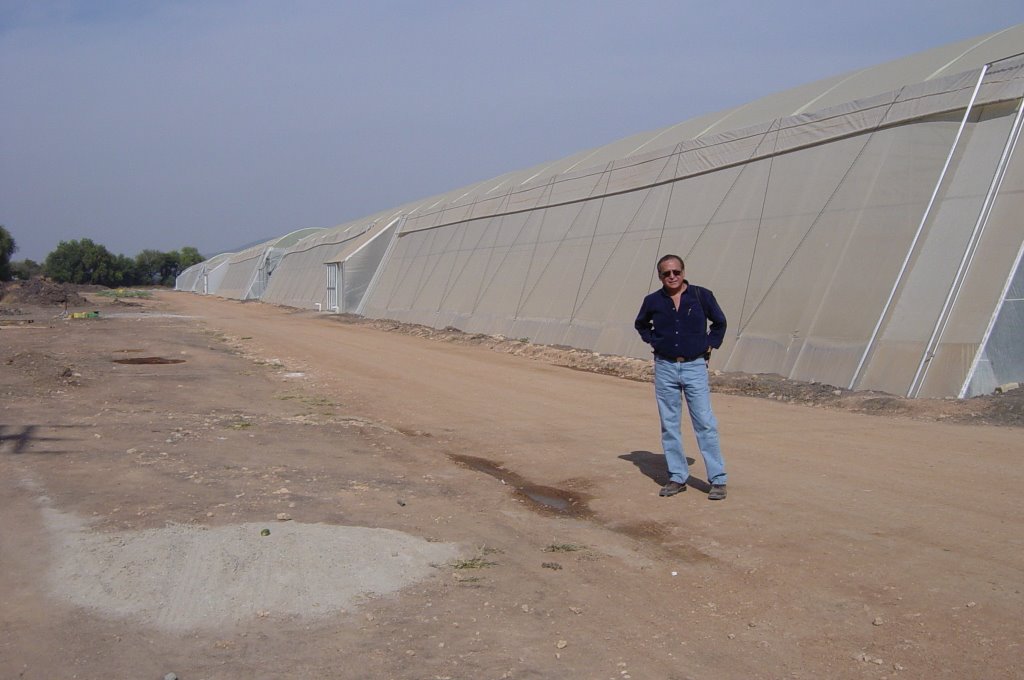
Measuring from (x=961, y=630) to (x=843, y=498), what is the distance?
2.36 m

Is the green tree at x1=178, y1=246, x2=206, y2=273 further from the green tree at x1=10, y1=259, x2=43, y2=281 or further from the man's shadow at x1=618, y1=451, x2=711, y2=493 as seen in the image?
the man's shadow at x1=618, y1=451, x2=711, y2=493

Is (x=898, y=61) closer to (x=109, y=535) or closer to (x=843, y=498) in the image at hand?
(x=843, y=498)

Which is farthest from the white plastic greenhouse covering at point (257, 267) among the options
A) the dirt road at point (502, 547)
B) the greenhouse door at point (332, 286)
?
the dirt road at point (502, 547)

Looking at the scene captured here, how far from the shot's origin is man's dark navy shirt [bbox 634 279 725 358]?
21.2 ft

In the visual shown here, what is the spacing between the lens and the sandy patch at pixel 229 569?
4.30m

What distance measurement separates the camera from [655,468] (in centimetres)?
743

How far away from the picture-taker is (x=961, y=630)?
Result: 3.93 metres

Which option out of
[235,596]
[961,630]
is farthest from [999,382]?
[235,596]

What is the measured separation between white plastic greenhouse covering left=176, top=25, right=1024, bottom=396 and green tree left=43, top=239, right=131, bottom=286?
Result: 95.2 m

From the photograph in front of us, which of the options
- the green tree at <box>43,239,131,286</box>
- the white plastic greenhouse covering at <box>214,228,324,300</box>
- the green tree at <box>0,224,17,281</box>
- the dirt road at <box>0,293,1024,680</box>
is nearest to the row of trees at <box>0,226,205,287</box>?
the green tree at <box>43,239,131,286</box>

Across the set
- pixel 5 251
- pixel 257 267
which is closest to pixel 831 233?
pixel 257 267

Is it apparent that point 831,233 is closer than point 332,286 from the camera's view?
Yes

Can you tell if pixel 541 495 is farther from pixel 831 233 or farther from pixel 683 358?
pixel 831 233

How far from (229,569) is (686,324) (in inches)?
143
